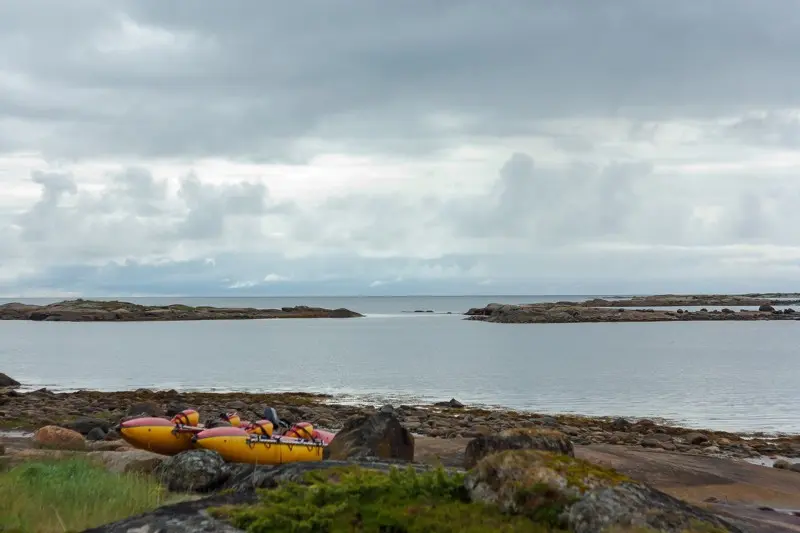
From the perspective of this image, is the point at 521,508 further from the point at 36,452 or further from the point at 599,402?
the point at 599,402

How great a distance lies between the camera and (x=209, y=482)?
12.0 meters

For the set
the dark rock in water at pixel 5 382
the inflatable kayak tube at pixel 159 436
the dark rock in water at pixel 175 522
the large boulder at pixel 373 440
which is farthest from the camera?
the dark rock in water at pixel 5 382

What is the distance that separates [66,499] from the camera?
8.73 m

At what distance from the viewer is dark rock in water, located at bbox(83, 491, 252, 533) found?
6734 millimetres

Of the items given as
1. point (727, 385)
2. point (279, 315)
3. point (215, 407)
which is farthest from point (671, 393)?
point (279, 315)

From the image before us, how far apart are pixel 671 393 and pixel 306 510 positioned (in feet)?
125

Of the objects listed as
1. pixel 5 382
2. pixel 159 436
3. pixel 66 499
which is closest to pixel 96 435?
pixel 159 436

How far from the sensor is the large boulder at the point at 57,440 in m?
17.9

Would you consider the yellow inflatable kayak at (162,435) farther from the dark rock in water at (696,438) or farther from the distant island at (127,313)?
the distant island at (127,313)

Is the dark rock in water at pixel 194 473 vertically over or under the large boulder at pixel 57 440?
over

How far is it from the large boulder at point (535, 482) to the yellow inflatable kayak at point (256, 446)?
10152 mm

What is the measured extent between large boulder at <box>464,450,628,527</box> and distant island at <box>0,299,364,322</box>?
459ft

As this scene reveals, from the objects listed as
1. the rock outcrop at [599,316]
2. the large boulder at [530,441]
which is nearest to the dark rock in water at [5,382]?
the large boulder at [530,441]

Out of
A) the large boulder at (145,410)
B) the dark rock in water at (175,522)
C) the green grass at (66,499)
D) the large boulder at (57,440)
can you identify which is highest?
the dark rock in water at (175,522)
